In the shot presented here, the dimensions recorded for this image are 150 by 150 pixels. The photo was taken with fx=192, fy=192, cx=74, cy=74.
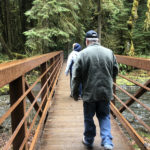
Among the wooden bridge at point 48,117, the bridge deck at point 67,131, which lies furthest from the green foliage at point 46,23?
the bridge deck at point 67,131

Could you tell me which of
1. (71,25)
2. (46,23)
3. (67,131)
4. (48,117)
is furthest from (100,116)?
(71,25)

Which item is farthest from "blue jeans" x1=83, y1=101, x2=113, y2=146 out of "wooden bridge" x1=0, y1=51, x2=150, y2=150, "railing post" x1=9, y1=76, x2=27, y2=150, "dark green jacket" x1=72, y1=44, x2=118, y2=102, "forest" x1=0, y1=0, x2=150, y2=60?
"forest" x1=0, y1=0, x2=150, y2=60

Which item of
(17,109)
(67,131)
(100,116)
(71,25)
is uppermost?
(71,25)

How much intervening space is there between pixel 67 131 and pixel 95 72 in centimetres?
162

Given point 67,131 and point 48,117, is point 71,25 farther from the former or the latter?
point 67,131

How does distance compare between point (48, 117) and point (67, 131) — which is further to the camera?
point (48, 117)

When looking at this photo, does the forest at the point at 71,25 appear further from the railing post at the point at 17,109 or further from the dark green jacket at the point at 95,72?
the railing post at the point at 17,109

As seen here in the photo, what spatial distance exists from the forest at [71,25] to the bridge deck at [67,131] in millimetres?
7421

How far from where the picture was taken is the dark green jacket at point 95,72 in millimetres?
2660

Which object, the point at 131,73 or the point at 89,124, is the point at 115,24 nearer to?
the point at 131,73

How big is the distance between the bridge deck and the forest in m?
7.42

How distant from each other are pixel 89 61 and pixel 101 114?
840 mm

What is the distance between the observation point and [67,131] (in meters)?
3.74

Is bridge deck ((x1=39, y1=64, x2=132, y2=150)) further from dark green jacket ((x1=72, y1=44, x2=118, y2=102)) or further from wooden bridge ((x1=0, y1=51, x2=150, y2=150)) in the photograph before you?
dark green jacket ((x1=72, y1=44, x2=118, y2=102))
